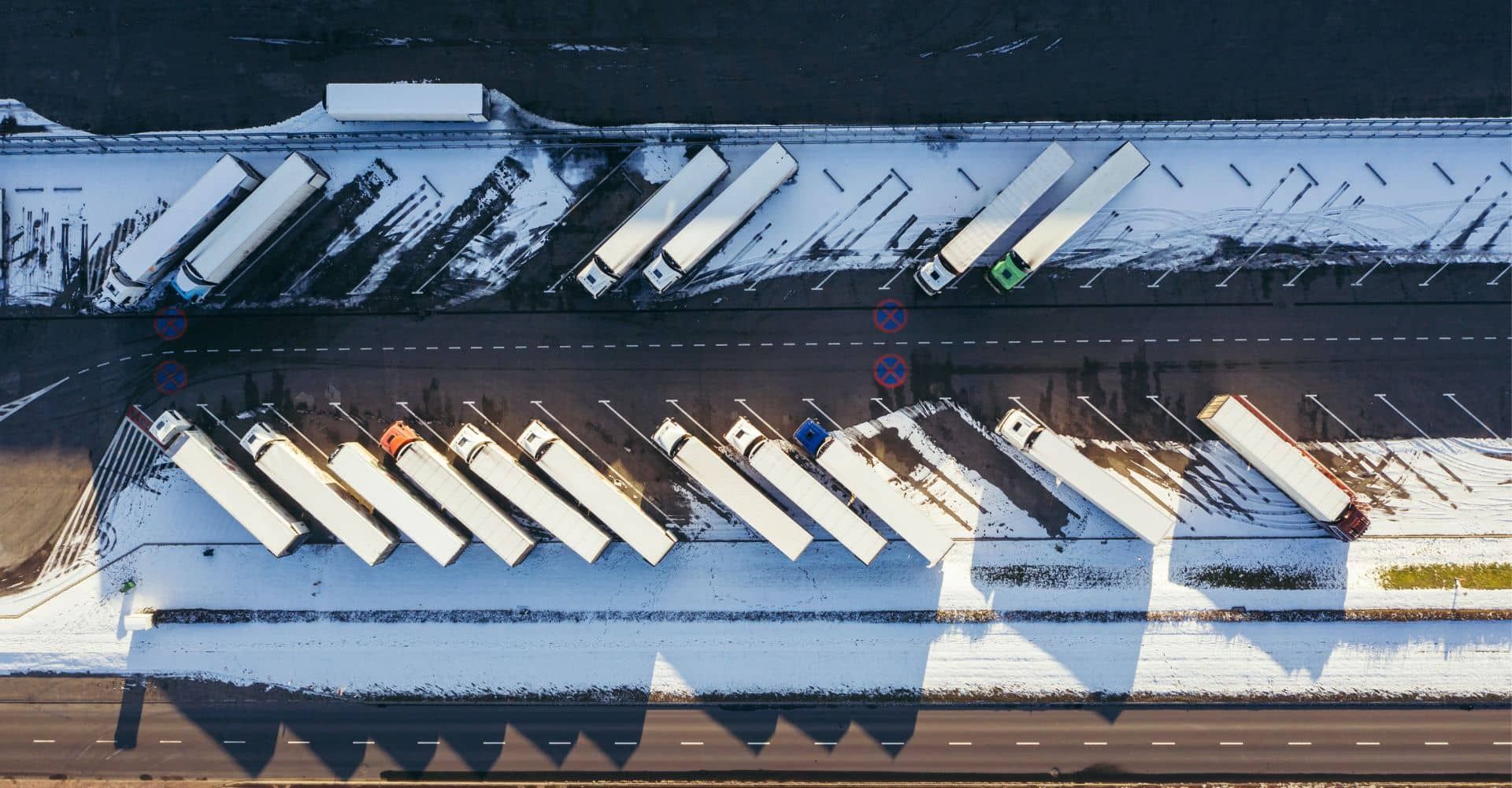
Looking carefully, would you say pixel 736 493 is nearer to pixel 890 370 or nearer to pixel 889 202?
pixel 890 370

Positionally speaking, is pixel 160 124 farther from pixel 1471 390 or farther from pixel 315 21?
pixel 1471 390

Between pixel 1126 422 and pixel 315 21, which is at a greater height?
pixel 315 21

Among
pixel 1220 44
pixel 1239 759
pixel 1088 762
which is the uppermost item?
pixel 1220 44

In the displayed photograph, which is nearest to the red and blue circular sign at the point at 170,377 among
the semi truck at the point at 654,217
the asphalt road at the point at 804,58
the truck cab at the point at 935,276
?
the asphalt road at the point at 804,58

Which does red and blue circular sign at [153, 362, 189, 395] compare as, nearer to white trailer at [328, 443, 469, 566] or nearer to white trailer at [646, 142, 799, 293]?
white trailer at [328, 443, 469, 566]

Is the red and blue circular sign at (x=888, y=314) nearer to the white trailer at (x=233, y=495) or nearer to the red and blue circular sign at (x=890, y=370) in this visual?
the red and blue circular sign at (x=890, y=370)

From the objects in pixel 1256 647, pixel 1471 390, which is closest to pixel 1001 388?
pixel 1256 647
